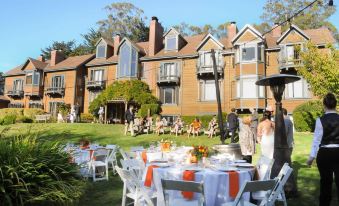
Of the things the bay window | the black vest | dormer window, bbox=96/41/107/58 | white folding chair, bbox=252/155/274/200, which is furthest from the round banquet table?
dormer window, bbox=96/41/107/58

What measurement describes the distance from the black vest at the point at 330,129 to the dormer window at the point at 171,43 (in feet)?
88.6

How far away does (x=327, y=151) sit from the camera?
4871mm

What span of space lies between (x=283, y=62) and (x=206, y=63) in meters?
6.64

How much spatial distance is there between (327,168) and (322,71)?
A: 13021mm

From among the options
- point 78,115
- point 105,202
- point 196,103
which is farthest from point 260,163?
point 78,115

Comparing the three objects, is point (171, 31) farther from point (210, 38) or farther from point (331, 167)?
point (331, 167)

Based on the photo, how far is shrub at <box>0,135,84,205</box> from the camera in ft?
15.5

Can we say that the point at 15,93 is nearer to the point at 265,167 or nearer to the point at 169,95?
the point at 169,95

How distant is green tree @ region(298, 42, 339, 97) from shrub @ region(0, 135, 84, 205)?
1398cm

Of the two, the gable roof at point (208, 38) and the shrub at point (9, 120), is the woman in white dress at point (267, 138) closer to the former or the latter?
the gable roof at point (208, 38)

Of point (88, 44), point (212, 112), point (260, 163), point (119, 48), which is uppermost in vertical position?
point (88, 44)

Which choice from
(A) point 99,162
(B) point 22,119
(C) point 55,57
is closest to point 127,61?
(B) point 22,119

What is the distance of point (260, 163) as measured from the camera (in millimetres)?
6492

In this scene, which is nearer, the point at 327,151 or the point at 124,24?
the point at 327,151
